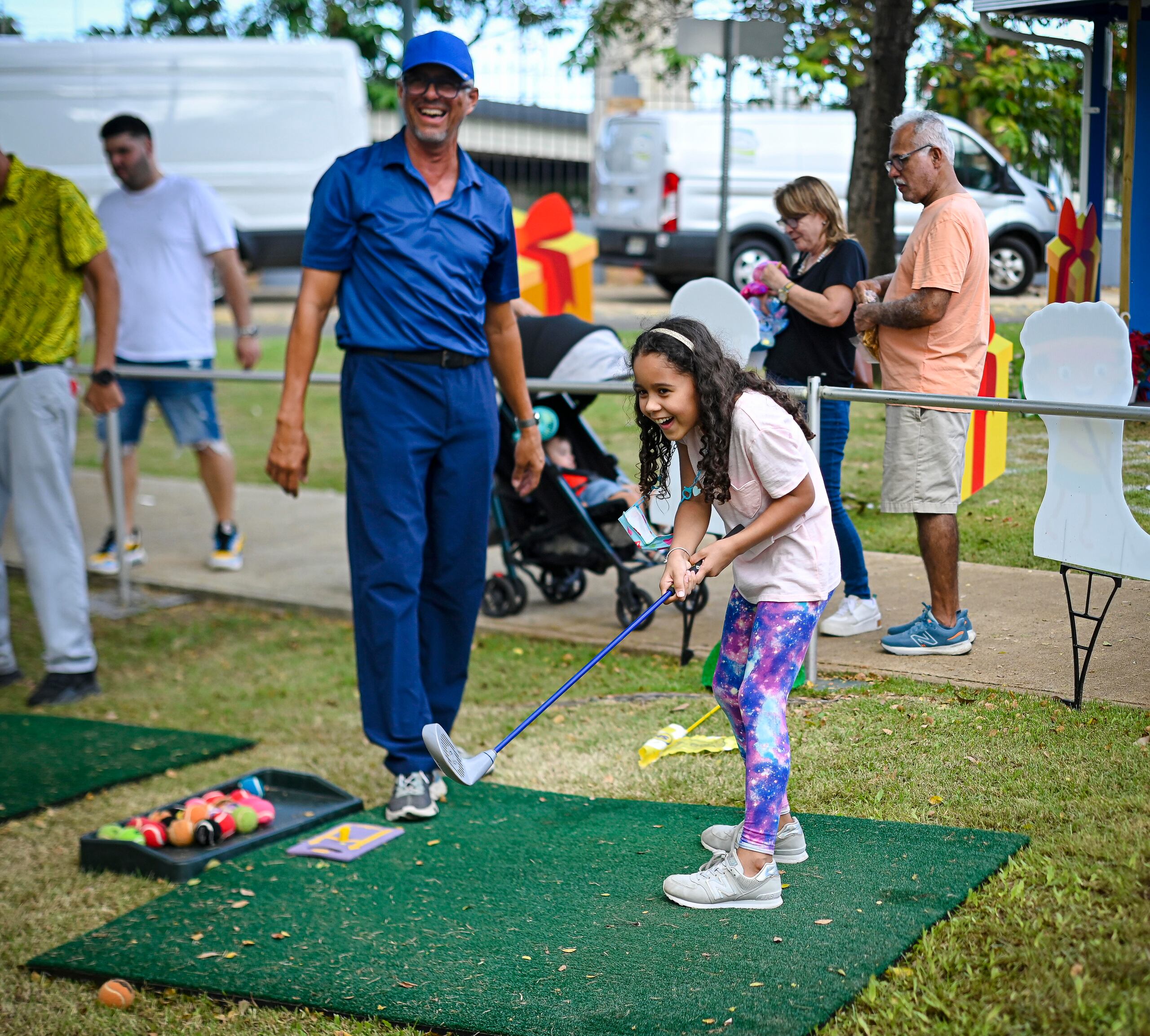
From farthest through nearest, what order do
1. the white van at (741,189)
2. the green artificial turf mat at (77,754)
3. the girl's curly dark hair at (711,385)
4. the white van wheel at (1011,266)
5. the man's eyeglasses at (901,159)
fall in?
the green artificial turf mat at (77,754), the white van at (741,189), the white van wheel at (1011,266), the man's eyeglasses at (901,159), the girl's curly dark hair at (711,385)

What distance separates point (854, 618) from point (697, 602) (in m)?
1.16

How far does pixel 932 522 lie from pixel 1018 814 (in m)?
1.02

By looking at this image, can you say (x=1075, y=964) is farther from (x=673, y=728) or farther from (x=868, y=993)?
(x=673, y=728)

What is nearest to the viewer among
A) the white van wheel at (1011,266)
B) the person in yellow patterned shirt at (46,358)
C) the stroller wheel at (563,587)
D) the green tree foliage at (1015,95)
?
the white van wheel at (1011,266)

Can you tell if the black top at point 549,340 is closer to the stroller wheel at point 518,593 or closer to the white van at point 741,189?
the white van at point 741,189

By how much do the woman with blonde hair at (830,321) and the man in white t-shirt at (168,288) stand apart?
149 inches

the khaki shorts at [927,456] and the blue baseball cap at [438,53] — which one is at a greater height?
the blue baseball cap at [438,53]

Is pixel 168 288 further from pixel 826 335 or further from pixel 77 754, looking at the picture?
pixel 826 335

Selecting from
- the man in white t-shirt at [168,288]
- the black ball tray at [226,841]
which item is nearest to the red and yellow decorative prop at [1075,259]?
the black ball tray at [226,841]

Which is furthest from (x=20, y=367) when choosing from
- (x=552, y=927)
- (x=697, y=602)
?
(x=552, y=927)

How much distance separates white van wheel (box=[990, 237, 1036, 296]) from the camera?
4184 millimetres

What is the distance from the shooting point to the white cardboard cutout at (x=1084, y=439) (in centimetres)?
375

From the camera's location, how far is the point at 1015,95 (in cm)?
500

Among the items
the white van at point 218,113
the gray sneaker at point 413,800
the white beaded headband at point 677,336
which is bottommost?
the gray sneaker at point 413,800
